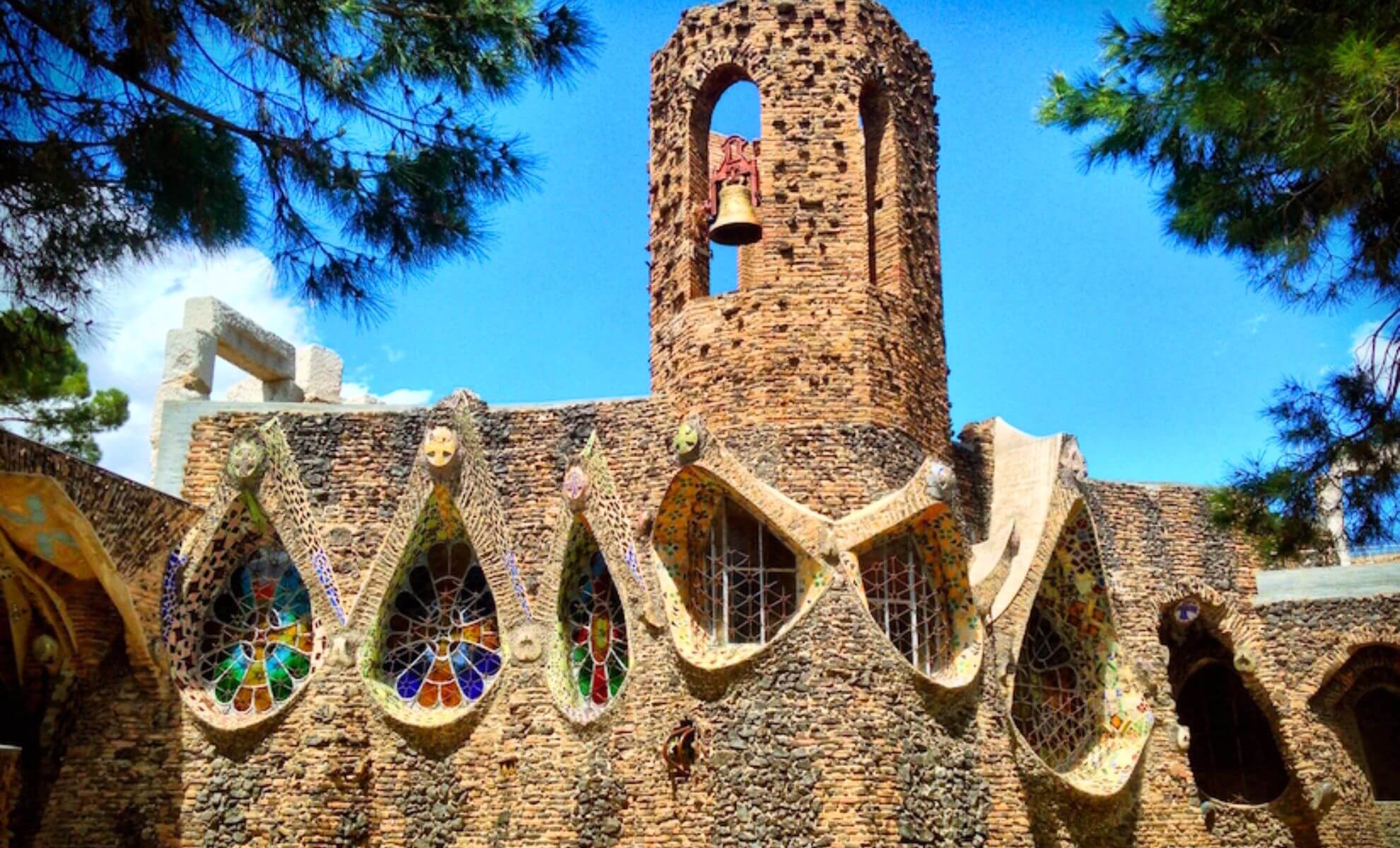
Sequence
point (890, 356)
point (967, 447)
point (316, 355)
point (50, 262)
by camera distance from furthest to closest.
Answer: point (316, 355) → point (967, 447) → point (890, 356) → point (50, 262)

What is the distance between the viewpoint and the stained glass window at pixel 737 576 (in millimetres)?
10109

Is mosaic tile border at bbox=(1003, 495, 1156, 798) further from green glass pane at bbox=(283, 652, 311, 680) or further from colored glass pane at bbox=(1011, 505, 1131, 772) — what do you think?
green glass pane at bbox=(283, 652, 311, 680)

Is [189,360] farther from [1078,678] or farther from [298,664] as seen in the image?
[1078,678]

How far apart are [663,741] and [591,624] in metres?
1.35

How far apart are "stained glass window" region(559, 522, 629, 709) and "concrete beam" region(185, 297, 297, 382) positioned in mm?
4868

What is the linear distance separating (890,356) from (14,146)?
20.0 feet

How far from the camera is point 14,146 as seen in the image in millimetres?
6344

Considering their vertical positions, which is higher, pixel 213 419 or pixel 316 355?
pixel 316 355

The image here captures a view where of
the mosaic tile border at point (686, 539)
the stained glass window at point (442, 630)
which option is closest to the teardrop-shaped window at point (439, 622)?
the stained glass window at point (442, 630)

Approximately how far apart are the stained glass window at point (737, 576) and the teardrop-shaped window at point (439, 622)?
5.64 feet

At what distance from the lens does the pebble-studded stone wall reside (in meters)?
9.48

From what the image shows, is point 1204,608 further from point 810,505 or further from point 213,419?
point 213,419

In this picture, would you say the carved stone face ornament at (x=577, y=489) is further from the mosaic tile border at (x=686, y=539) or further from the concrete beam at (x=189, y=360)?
the concrete beam at (x=189, y=360)

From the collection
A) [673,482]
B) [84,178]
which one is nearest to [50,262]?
[84,178]
